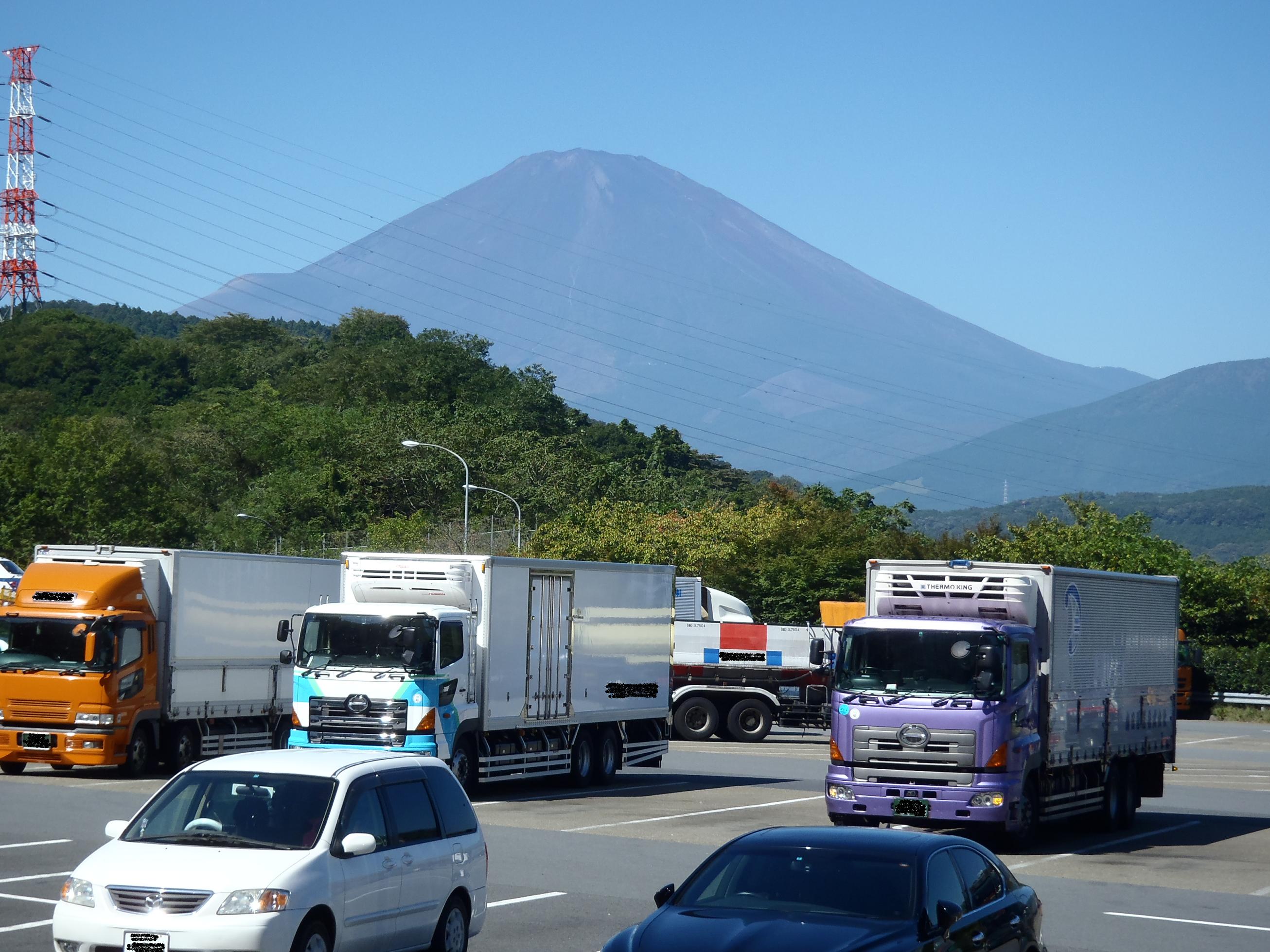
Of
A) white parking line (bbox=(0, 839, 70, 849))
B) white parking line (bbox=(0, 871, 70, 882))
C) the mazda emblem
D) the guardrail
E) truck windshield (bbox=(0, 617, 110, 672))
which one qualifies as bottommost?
white parking line (bbox=(0, 839, 70, 849))

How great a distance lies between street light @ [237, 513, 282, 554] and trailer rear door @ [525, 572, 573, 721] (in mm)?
49367

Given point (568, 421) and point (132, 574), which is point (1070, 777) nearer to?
point (132, 574)

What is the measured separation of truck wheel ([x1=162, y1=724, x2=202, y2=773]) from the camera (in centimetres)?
2456

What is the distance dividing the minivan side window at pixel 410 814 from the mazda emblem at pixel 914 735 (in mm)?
8167

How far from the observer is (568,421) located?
113312 millimetres

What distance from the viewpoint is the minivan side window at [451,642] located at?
21062 mm

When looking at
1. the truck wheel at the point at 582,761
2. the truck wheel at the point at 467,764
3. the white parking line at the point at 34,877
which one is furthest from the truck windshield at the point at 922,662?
the white parking line at the point at 34,877

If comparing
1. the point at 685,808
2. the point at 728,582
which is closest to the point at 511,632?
the point at 685,808

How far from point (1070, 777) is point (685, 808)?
17.9 feet

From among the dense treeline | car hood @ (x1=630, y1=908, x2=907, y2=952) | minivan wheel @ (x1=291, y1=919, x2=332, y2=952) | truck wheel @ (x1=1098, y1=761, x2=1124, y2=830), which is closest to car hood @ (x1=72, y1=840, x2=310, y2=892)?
minivan wheel @ (x1=291, y1=919, x2=332, y2=952)

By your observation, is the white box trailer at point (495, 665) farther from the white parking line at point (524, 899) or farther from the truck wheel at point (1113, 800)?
the truck wheel at point (1113, 800)

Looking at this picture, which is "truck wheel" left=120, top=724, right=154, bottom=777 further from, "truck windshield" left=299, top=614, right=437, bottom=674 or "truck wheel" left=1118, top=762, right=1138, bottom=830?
"truck wheel" left=1118, top=762, right=1138, bottom=830

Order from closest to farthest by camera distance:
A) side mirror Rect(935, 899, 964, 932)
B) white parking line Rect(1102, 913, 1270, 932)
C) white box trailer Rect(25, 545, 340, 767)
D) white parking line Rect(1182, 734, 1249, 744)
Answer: side mirror Rect(935, 899, 964, 932), white parking line Rect(1102, 913, 1270, 932), white box trailer Rect(25, 545, 340, 767), white parking line Rect(1182, 734, 1249, 744)

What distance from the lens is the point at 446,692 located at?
20.7 meters
